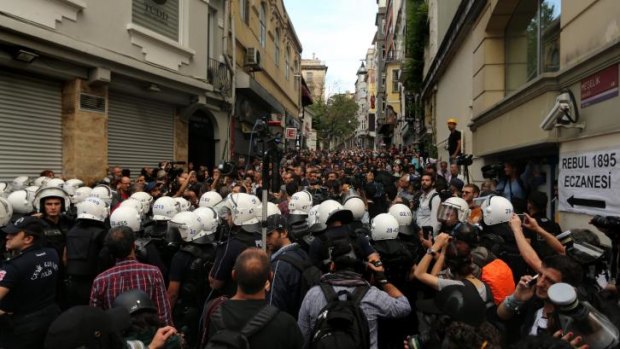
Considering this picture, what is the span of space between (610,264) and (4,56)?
10854 millimetres

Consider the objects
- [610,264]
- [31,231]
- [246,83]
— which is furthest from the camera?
[246,83]

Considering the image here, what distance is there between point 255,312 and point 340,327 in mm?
560

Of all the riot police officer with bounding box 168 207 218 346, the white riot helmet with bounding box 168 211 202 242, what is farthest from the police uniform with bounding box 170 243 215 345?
→ the white riot helmet with bounding box 168 211 202 242

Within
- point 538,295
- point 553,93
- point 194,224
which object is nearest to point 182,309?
point 194,224

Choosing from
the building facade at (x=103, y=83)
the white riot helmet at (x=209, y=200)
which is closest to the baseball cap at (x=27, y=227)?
the white riot helmet at (x=209, y=200)

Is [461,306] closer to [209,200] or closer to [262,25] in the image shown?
[209,200]

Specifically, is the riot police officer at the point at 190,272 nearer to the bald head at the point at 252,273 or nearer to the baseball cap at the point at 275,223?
the baseball cap at the point at 275,223

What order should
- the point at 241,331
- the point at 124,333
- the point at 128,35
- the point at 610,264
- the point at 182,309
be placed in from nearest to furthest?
1. the point at 241,331
2. the point at 124,333
3. the point at 610,264
4. the point at 182,309
5. the point at 128,35

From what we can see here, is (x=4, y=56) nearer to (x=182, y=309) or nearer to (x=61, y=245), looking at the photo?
(x=61, y=245)

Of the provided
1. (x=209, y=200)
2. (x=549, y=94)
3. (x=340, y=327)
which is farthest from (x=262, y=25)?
(x=340, y=327)

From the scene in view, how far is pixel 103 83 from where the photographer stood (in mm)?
12531

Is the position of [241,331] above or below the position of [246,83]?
below

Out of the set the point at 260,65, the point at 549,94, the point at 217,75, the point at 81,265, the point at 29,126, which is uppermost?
the point at 260,65

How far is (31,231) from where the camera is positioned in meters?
4.19
